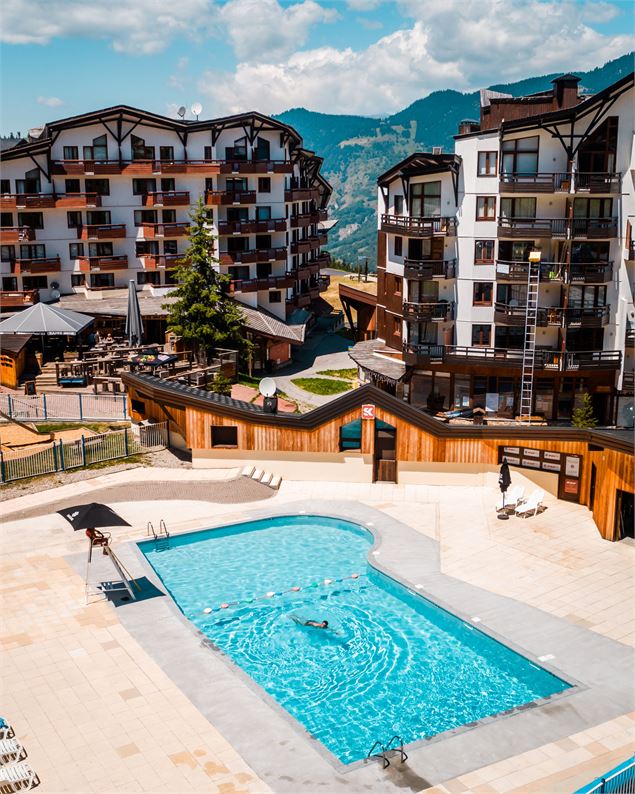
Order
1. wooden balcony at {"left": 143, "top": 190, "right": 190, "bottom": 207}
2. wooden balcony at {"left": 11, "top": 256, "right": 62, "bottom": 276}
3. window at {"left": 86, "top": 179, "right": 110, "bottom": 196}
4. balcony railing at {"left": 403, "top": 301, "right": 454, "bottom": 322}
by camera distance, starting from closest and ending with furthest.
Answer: balcony railing at {"left": 403, "top": 301, "right": 454, "bottom": 322} → wooden balcony at {"left": 11, "top": 256, "right": 62, "bottom": 276} → window at {"left": 86, "top": 179, "right": 110, "bottom": 196} → wooden balcony at {"left": 143, "top": 190, "right": 190, "bottom": 207}

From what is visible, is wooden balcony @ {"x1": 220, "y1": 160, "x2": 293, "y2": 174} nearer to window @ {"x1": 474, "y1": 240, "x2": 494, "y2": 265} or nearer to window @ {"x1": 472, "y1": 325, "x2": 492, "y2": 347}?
window @ {"x1": 474, "y1": 240, "x2": 494, "y2": 265}

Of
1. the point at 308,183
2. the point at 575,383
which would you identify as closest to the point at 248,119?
the point at 308,183

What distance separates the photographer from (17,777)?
17359mm

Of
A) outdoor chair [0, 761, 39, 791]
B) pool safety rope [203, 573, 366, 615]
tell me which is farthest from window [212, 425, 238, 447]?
outdoor chair [0, 761, 39, 791]

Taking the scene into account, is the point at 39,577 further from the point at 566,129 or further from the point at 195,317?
the point at 566,129

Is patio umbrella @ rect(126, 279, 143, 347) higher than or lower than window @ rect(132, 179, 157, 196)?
lower

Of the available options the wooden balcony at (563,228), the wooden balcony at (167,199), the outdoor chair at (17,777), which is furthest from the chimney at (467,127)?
the outdoor chair at (17,777)

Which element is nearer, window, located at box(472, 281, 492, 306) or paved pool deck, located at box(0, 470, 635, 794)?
paved pool deck, located at box(0, 470, 635, 794)

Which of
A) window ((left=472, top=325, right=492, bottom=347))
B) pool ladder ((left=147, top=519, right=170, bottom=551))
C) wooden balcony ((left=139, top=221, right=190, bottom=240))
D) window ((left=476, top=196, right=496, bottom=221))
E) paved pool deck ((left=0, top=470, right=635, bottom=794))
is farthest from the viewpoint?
wooden balcony ((left=139, top=221, right=190, bottom=240))

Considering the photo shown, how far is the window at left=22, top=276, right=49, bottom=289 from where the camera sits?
6172 cm

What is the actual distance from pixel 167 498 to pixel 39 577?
828cm

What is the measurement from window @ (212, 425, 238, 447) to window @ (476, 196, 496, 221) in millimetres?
18501

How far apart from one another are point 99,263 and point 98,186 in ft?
18.9

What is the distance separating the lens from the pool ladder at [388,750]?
1853 centimetres
